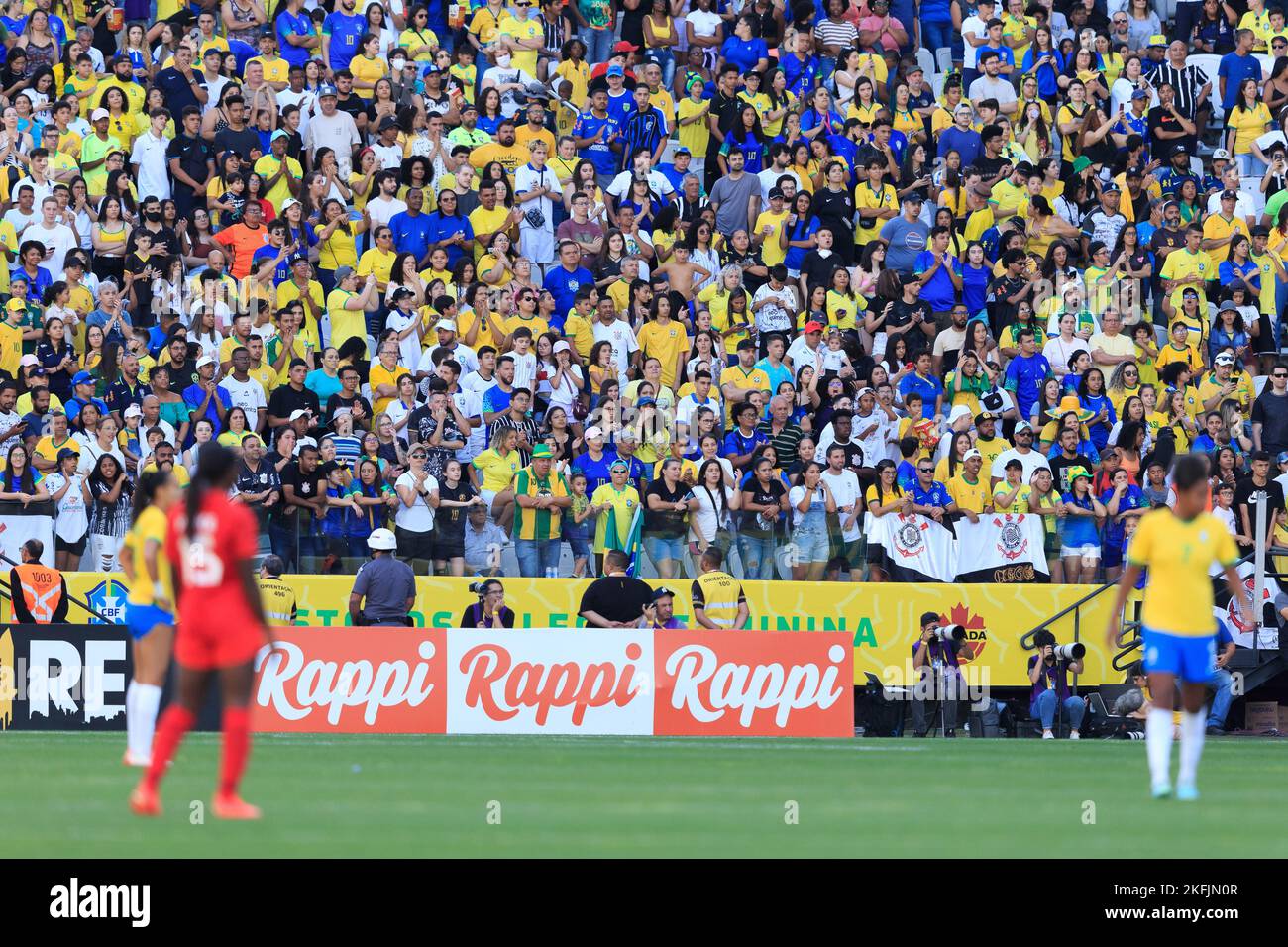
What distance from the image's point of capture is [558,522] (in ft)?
74.9

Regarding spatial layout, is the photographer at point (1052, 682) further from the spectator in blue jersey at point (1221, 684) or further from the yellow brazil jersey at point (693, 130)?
the yellow brazil jersey at point (693, 130)

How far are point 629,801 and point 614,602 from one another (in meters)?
8.43

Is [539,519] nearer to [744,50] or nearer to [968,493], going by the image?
[968,493]

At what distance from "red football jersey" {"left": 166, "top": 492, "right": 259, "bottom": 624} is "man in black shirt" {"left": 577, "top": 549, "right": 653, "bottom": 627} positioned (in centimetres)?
1105

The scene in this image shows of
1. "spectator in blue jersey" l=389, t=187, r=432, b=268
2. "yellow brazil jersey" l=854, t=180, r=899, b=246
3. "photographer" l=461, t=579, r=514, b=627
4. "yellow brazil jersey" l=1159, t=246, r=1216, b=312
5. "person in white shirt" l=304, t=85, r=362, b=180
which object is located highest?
"person in white shirt" l=304, t=85, r=362, b=180

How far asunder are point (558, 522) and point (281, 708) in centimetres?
384

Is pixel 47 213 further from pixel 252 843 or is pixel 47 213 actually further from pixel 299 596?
pixel 252 843

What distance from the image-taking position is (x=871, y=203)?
28422 mm

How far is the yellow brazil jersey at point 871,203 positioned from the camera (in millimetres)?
28406

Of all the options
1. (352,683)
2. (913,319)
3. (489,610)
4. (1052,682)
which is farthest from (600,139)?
(352,683)

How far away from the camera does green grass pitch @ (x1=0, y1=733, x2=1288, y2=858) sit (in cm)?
1134

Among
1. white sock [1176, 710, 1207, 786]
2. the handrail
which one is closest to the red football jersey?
white sock [1176, 710, 1207, 786]

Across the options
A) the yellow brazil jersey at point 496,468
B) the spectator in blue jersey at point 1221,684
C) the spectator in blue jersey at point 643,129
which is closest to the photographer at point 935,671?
the spectator in blue jersey at point 1221,684

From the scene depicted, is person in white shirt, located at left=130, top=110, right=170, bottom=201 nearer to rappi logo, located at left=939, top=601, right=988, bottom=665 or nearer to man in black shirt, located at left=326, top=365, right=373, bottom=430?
man in black shirt, located at left=326, top=365, right=373, bottom=430
